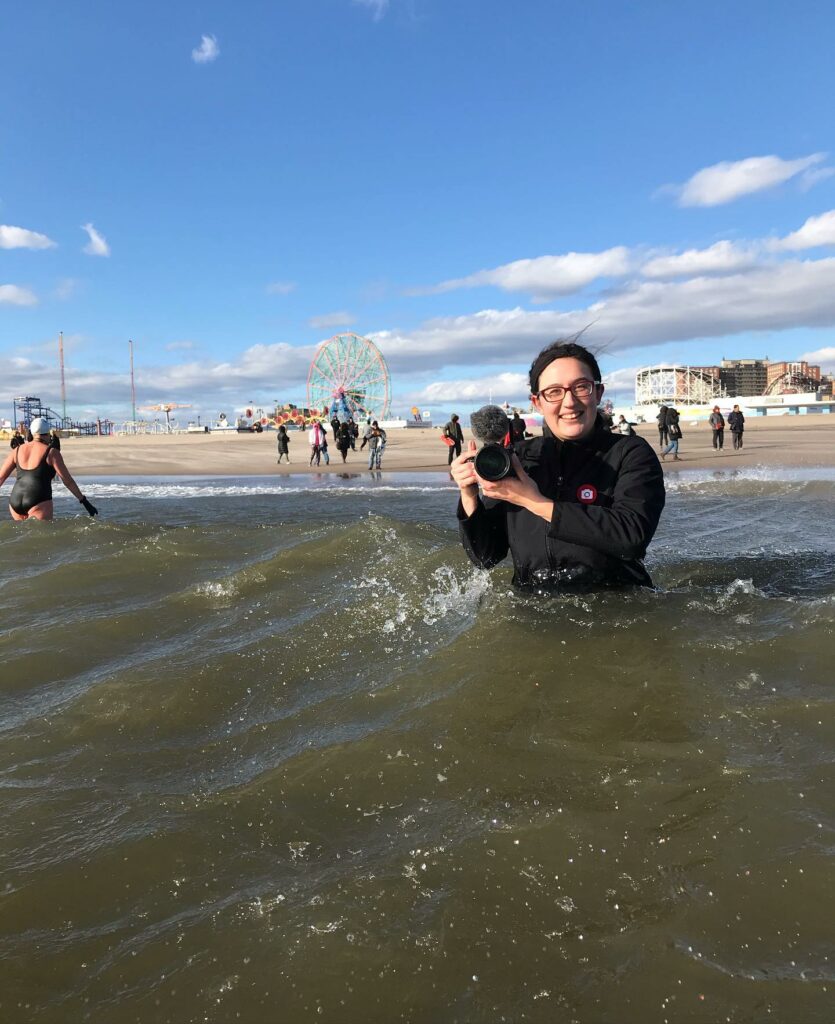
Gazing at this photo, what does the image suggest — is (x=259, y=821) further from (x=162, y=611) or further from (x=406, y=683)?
(x=162, y=611)

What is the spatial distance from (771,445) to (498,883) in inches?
1260

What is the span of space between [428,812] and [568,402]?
1764 millimetres

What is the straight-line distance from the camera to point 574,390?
291 centimetres

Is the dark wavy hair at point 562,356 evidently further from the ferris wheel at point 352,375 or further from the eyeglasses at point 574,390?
the ferris wheel at point 352,375

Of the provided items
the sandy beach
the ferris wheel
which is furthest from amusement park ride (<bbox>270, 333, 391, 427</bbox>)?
the sandy beach

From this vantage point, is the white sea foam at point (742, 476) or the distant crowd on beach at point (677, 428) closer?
the white sea foam at point (742, 476)

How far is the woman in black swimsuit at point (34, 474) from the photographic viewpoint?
8.88 meters

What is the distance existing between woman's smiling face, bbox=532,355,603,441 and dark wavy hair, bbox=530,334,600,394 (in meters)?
0.02

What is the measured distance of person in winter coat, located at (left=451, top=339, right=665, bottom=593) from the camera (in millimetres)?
2709

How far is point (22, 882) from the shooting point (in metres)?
1.90

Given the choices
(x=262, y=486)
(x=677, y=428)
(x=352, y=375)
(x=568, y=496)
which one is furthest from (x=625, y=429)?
(x=352, y=375)

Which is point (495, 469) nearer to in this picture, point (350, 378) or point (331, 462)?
point (331, 462)

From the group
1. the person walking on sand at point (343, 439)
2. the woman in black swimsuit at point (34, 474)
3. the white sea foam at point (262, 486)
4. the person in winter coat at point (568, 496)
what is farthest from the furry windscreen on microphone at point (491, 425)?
the person walking on sand at point (343, 439)

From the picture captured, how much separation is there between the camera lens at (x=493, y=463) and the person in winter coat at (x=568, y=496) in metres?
0.04
